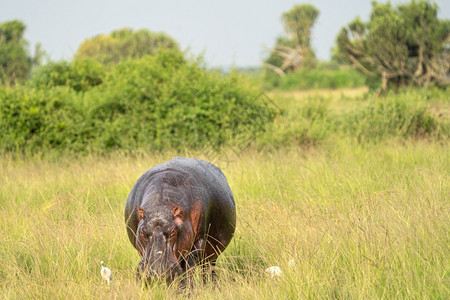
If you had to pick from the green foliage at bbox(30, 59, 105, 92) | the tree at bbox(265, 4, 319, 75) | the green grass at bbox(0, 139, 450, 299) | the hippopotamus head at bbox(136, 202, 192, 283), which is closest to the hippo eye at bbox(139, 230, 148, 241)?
the hippopotamus head at bbox(136, 202, 192, 283)

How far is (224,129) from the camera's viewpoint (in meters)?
11.2

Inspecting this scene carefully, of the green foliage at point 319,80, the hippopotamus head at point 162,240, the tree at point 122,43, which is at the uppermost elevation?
the tree at point 122,43

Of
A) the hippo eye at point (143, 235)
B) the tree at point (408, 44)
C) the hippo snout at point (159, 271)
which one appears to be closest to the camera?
the hippo snout at point (159, 271)

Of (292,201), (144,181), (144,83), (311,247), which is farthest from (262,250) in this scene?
(144,83)

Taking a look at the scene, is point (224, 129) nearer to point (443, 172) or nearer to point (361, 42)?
point (443, 172)

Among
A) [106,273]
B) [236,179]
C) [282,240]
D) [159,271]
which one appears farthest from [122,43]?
[159,271]

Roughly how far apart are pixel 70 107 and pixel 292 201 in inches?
268

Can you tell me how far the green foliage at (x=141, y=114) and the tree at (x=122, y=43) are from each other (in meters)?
38.9

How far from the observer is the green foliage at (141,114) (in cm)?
1097

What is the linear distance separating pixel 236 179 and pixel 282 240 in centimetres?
286

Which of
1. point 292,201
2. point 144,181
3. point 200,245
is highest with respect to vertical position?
point 144,181

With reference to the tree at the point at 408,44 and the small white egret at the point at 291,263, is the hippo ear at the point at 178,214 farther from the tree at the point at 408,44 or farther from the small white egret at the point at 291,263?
the tree at the point at 408,44

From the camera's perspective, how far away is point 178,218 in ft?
10.1

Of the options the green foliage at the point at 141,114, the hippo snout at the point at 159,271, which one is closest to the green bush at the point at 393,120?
the green foliage at the point at 141,114
